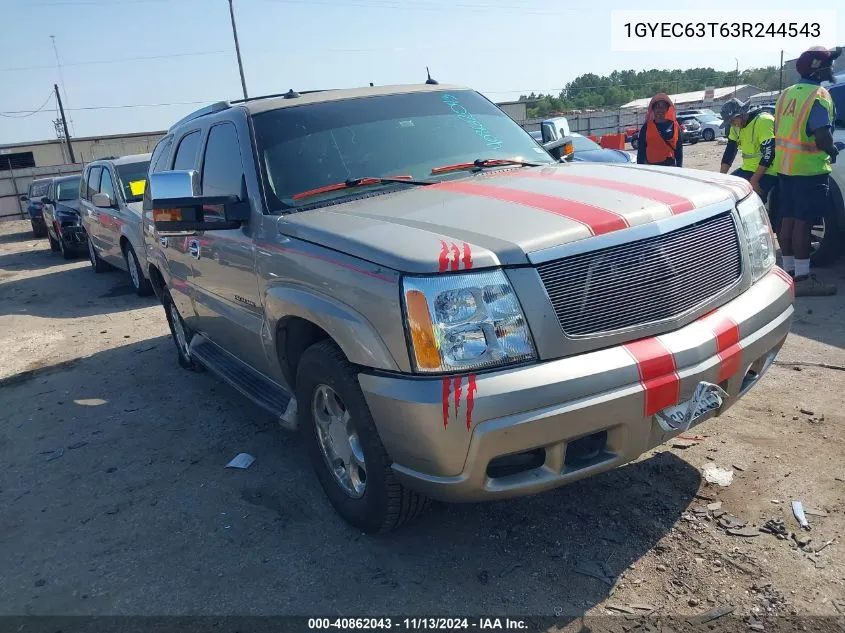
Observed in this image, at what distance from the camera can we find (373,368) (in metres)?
2.69

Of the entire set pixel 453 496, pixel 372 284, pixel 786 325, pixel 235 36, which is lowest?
pixel 453 496

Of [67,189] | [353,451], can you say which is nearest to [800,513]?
[353,451]

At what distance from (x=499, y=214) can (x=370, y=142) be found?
Result: 1.22m

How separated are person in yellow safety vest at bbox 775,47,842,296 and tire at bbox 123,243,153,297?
7690 millimetres

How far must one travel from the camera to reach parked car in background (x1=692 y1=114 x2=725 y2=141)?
35500 millimetres

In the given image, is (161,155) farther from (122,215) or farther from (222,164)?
(122,215)

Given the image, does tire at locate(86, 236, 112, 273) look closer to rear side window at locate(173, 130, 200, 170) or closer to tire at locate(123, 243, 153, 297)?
tire at locate(123, 243, 153, 297)

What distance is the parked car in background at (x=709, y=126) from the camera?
35500mm

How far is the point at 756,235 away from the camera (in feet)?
10.9

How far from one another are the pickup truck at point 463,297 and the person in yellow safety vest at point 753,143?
4269mm

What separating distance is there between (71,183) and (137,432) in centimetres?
1373

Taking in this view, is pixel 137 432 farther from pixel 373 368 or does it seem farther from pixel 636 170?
pixel 636 170

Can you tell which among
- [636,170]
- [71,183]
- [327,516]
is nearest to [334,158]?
[636,170]

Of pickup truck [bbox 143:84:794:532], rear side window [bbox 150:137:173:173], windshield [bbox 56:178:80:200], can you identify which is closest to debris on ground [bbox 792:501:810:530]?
pickup truck [bbox 143:84:794:532]
